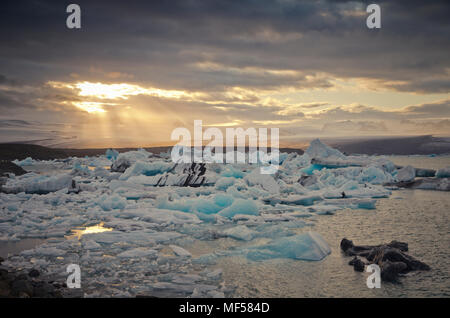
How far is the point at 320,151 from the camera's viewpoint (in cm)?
3378

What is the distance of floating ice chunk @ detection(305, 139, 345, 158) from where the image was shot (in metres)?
33.3

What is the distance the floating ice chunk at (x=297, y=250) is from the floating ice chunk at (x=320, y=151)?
25.8 meters

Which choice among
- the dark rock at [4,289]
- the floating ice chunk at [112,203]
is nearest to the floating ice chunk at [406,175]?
the floating ice chunk at [112,203]

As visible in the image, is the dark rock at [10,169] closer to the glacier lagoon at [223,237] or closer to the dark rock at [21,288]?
the glacier lagoon at [223,237]

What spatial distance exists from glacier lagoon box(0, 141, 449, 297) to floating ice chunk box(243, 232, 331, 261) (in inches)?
0.9

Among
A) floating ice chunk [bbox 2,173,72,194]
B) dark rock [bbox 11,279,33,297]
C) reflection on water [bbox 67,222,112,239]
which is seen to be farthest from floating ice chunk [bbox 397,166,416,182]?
dark rock [bbox 11,279,33,297]

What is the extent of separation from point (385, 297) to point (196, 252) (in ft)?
14.0

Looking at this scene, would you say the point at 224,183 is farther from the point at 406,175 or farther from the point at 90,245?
the point at 406,175

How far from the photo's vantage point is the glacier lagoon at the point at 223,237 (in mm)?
6309

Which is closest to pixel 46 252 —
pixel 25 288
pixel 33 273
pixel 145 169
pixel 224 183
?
pixel 33 273

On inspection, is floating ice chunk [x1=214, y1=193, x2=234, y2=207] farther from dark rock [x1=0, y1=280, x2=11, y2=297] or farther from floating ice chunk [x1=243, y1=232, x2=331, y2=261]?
dark rock [x1=0, y1=280, x2=11, y2=297]

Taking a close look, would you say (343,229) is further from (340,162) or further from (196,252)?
(340,162)

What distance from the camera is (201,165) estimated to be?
2370cm
